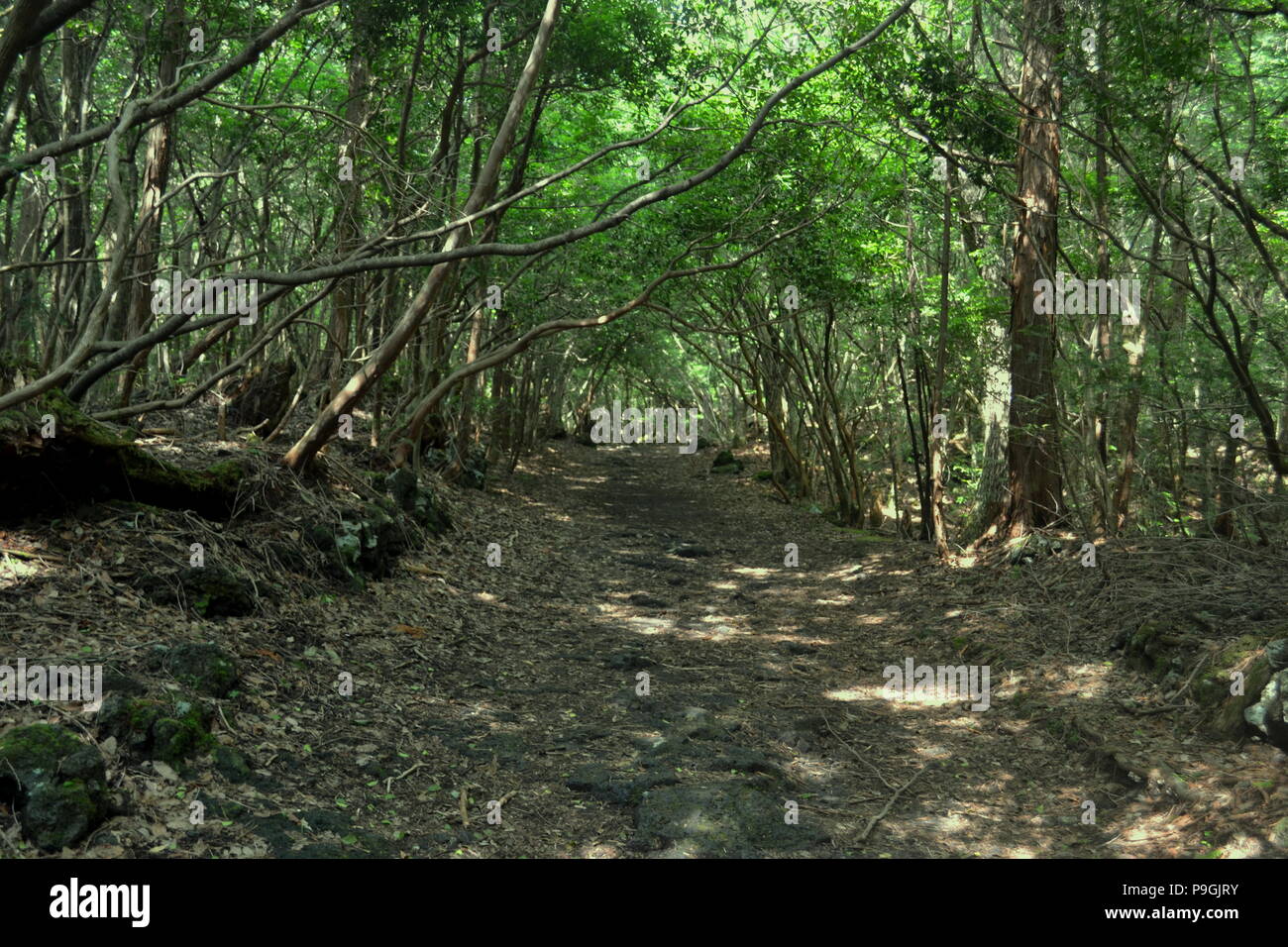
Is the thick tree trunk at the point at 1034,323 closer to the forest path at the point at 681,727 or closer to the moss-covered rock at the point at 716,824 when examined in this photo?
the forest path at the point at 681,727

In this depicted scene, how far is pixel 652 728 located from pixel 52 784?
354cm

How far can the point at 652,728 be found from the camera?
6.16 meters

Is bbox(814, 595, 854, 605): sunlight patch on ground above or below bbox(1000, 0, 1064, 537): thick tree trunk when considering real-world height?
below

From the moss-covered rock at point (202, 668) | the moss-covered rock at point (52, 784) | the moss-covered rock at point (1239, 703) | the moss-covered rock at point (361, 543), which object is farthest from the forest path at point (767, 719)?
the moss-covered rock at point (52, 784)

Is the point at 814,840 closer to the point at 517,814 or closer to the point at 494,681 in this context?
the point at 517,814

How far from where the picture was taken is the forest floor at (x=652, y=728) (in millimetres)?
4410

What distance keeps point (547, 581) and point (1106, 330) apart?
24.8ft

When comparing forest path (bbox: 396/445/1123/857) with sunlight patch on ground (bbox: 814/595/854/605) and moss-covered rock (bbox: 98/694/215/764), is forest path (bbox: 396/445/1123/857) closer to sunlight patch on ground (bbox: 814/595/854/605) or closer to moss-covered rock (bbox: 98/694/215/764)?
sunlight patch on ground (bbox: 814/595/854/605)

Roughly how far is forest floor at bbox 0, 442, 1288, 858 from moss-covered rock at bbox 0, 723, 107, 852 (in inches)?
3.6

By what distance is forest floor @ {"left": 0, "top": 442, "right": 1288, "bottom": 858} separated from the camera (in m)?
4.41

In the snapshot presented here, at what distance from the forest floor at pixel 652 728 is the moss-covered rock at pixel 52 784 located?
0.09 m

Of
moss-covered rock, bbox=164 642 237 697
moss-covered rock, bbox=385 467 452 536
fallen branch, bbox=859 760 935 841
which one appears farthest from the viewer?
moss-covered rock, bbox=385 467 452 536

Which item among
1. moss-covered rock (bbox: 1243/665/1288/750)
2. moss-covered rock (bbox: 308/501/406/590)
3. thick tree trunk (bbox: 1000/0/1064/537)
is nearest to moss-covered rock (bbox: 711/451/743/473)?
thick tree trunk (bbox: 1000/0/1064/537)

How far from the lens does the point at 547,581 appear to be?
10820 millimetres
